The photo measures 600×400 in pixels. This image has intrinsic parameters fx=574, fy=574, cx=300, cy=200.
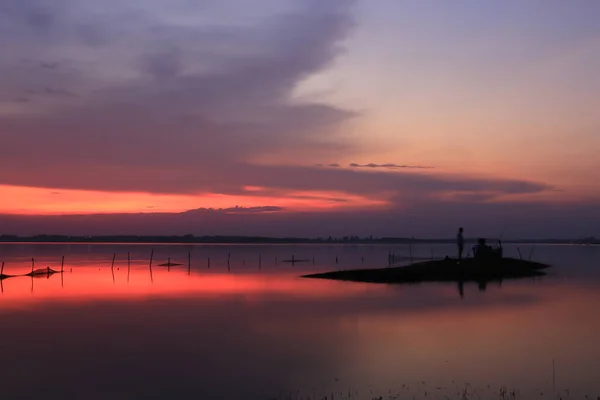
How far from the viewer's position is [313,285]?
43.7 meters

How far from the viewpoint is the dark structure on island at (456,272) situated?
43906 mm

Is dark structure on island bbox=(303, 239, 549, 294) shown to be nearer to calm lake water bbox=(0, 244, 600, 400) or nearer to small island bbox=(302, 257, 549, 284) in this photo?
small island bbox=(302, 257, 549, 284)

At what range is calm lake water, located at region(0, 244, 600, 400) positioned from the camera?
14883 millimetres

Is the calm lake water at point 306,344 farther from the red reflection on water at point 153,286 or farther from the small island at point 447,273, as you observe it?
the small island at point 447,273

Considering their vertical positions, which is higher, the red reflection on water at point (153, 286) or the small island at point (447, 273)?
the small island at point (447, 273)

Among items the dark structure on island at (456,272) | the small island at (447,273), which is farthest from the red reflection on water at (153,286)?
the dark structure on island at (456,272)

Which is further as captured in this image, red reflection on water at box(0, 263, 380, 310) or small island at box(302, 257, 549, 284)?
small island at box(302, 257, 549, 284)

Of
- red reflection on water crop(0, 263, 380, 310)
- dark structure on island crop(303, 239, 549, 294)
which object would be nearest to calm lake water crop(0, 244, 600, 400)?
red reflection on water crop(0, 263, 380, 310)

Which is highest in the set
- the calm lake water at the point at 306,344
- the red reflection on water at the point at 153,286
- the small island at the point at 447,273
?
the small island at the point at 447,273

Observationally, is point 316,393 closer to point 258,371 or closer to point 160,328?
point 258,371

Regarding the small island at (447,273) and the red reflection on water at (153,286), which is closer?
the red reflection on water at (153,286)

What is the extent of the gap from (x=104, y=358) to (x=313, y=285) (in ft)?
85.7

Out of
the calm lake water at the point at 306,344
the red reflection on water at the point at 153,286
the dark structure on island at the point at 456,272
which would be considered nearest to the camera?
the calm lake water at the point at 306,344

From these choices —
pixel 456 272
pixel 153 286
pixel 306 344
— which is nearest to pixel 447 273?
pixel 456 272
